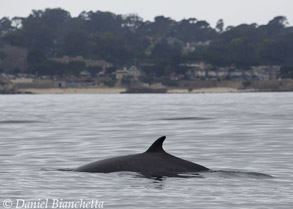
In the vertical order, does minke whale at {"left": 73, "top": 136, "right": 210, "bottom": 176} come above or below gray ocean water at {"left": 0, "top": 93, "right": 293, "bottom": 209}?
above

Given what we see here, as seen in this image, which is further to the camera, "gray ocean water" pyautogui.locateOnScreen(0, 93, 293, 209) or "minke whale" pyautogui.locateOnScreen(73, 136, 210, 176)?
"minke whale" pyautogui.locateOnScreen(73, 136, 210, 176)

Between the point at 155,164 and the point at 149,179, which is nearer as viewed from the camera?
the point at 149,179

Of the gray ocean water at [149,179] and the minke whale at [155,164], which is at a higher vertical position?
the minke whale at [155,164]

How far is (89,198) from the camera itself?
18.0m

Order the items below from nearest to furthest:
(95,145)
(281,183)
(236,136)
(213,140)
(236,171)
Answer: (281,183) → (236,171) → (95,145) → (213,140) → (236,136)

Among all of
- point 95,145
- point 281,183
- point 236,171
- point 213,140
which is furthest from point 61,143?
point 281,183

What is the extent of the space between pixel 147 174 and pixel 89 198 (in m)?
2.98

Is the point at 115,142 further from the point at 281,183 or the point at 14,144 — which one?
the point at 281,183

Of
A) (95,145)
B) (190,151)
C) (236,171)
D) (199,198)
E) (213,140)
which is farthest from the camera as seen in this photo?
(213,140)

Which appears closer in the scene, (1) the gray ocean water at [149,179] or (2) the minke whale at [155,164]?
(1) the gray ocean water at [149,179]

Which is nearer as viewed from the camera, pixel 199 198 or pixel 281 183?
pixel 199 198

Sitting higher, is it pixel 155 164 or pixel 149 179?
pixel 155 164

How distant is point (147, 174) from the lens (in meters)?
20.6

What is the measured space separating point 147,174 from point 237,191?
290 centimetres
